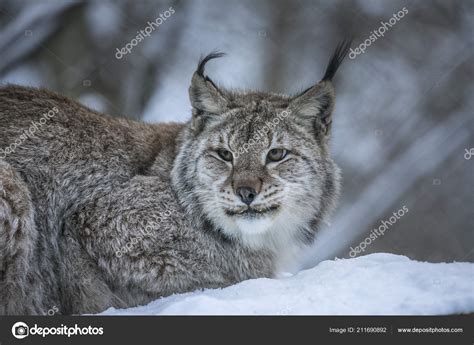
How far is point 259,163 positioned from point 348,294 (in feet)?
4.06

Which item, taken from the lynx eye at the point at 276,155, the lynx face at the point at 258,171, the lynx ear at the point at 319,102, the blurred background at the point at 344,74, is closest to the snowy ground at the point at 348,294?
the lynx face at the point at 258,171

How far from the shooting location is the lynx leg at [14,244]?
4.87 metres

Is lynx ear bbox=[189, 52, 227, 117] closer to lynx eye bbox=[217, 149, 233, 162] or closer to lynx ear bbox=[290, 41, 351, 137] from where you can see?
lynx eye bbox=[217, 149, 233, 162]

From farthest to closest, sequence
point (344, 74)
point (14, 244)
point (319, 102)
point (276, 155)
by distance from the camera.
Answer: point (344, 74) < point (319, 102) < point (276, 155) < point (14, 244)

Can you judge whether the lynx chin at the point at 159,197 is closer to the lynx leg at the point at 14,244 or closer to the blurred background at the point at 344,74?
the lynx leg at the point at 14,244

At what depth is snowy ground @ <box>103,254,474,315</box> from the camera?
441 centimetres

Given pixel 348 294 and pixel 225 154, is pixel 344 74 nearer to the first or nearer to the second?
pixel 225 154

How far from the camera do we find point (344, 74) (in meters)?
8.57

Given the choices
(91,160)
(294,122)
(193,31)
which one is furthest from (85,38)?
(294,122)

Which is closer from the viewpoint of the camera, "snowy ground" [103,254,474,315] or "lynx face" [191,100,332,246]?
"snowy ground" [103,254,474,315]

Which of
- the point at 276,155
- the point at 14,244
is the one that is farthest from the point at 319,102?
the point at 14,244

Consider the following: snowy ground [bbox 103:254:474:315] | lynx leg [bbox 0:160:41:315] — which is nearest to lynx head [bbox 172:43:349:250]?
snowy ground [bbox 103:254:474:315]

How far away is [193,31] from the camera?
797 cm

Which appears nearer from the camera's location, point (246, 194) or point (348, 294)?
point (348, 294)
